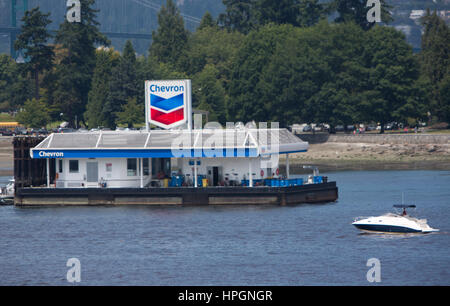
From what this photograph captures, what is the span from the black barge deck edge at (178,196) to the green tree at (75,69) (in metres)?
94.3

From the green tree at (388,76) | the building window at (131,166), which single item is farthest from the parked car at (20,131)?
the building window at (131,166)

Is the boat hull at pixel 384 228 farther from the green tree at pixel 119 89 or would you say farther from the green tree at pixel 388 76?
the green tree at pixel 119 89

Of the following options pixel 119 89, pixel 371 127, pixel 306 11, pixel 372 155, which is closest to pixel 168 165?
pixel 372 155

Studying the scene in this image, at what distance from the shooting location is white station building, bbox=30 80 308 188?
73.6 meters

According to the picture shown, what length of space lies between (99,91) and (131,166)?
89.5 m

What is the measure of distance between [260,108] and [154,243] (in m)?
92.6

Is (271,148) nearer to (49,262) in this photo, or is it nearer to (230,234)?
(230,234)

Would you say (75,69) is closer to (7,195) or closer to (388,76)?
(388,76)

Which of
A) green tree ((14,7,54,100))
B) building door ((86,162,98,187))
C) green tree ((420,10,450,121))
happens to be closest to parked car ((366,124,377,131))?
green tree ((420,10,450,121))

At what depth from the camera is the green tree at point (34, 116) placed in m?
162

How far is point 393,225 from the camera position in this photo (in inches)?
2425

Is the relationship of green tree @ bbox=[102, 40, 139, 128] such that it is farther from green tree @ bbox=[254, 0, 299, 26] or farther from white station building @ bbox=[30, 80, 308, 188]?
white station building @ bbox=[30, 80, 308, 188]

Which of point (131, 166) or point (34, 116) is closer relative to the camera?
point (131, 166)
